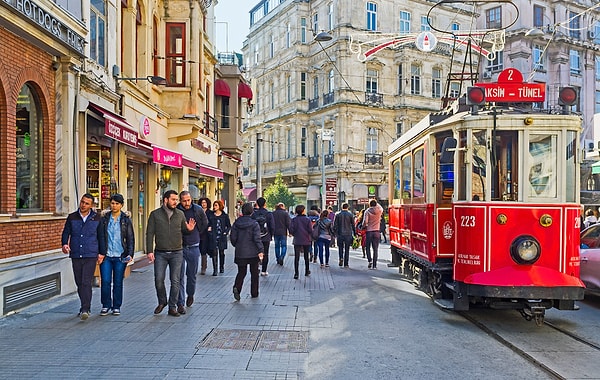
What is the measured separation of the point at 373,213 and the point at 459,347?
865cm

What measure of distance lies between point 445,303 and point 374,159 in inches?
1275

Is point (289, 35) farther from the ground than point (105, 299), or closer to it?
farther from the ground

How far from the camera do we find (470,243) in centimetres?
823

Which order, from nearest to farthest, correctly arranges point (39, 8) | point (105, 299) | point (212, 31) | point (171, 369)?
point (171, 369), point (105, 299), point (39, 8), point (212, 31)

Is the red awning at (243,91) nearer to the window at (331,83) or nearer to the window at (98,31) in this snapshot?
the window at (331,83)

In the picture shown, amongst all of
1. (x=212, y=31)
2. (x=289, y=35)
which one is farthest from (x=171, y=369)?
(x=289, y=35)

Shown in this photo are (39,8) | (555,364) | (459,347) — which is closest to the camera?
(555,364)

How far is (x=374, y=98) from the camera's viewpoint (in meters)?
41.4

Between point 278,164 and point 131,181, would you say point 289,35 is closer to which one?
point 278,164

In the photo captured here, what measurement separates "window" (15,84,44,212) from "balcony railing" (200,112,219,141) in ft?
42.2

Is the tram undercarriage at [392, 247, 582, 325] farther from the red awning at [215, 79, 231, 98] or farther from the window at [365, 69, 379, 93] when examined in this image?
the window at [365, 69, 379, 93]

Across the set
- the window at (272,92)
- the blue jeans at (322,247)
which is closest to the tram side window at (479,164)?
the blue jeans at (322,247)

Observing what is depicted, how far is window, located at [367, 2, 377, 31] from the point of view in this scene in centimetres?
4100

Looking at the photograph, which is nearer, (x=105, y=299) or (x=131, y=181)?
(x=105, y=299)
